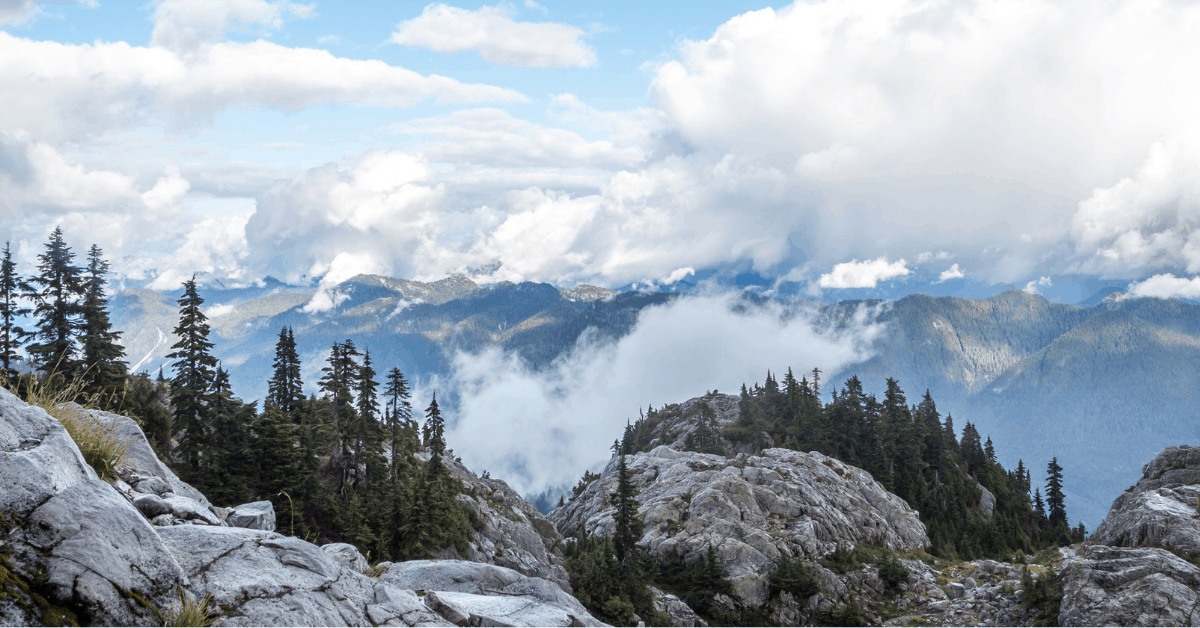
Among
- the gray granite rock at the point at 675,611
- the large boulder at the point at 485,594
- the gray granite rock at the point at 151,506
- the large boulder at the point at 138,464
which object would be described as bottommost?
the gray granite rock at the point at 675,611

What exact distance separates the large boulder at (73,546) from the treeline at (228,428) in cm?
3569

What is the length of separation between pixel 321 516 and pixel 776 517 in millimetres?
65615

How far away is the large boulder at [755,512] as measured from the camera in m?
77.2

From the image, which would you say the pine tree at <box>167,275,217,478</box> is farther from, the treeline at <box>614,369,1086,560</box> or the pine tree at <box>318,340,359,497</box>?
the treeline at <box>614,369,1086,560</box>

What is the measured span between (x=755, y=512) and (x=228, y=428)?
2794 inches

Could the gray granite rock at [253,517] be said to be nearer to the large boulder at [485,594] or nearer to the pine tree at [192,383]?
the large boulder at [485,594]

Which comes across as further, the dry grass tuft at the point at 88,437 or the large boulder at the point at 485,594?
the large boulder at the point at 485,594

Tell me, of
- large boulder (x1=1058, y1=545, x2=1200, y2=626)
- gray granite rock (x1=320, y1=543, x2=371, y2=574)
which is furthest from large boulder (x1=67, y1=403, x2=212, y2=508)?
large boulder (x1=1058, y1=545, x2=1200, y2=626)

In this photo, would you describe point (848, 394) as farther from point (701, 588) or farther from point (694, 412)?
point (701, 588)

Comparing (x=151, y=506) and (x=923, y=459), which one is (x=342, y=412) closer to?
(x=151, y=506)

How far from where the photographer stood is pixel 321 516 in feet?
162

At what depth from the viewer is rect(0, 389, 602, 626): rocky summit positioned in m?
6.54

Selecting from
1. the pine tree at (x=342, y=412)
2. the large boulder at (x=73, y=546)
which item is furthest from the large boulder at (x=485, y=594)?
the pine tree at (x=342, y=412)

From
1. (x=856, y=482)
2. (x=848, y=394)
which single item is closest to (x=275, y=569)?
(x=856, y=482)
